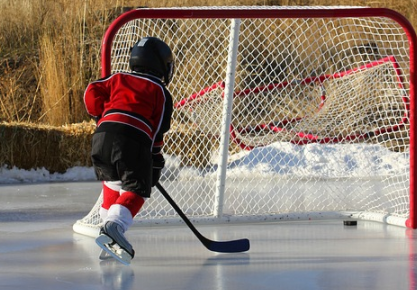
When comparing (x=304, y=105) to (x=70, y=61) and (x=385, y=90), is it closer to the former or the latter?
(x=385, y=90)

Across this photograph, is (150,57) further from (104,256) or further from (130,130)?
(104,256)

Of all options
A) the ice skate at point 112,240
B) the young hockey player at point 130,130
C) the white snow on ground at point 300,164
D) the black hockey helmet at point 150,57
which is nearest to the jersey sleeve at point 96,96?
the young hockey player at point 130,130

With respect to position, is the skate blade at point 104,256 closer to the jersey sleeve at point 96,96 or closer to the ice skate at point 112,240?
the ice skate at point 112,240

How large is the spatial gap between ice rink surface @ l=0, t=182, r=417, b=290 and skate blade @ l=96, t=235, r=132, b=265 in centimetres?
6

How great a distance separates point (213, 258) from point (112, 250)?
57 centimetres

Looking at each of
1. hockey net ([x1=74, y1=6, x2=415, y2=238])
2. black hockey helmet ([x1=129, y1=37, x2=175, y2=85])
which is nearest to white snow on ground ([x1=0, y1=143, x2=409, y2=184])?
hockey net ([x1=74, y1=6, x2=415, y2=238])

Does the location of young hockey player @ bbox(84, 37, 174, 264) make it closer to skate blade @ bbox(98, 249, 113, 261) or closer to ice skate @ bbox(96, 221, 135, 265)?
ice skate @ bbox(96, 221, 135, 265)

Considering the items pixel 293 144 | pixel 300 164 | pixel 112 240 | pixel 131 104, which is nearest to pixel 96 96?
pixel 131 104

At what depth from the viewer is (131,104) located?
388cm

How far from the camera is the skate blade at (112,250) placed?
12.3 ft

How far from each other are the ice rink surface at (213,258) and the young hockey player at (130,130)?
0.24m

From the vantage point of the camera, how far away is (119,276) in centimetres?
373

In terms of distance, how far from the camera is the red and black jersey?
Result: 387 cm

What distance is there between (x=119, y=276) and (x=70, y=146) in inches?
175
